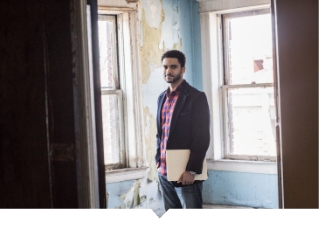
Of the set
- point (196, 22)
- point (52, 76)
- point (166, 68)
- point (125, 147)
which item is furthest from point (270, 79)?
Result: point (52, 76)

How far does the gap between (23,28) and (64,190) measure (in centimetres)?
72

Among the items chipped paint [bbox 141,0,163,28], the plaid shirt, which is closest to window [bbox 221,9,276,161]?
chipped paint [bbox 141,0,163,28]

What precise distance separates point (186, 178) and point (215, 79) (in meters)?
1.59

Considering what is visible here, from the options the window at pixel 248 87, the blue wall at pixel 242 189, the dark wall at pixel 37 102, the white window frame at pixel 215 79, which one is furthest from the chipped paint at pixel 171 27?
the dark wall at pixel 37 102

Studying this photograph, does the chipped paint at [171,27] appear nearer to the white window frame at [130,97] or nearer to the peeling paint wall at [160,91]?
the peeling paint wall at [160,91]

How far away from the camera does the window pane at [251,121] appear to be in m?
4.14

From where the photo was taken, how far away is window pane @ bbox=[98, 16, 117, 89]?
386cm

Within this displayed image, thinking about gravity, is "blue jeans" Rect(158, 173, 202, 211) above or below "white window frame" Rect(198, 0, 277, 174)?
below

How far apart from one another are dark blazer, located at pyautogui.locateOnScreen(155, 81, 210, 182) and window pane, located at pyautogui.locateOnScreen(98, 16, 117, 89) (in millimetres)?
1024

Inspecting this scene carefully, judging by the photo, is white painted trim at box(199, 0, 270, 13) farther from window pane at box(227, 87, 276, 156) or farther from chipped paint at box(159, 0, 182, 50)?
window pane at box(227, 87, 276, 156)

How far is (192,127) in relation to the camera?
10.0 feet

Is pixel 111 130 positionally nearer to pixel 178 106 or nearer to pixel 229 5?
pixel 178 106

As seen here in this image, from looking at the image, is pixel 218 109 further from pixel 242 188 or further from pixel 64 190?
pixel 64 190

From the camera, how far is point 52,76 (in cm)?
181
